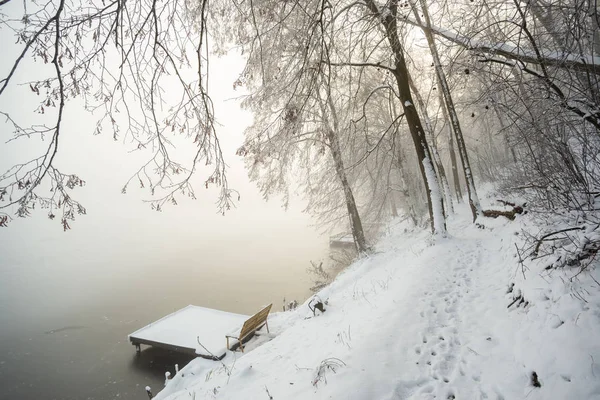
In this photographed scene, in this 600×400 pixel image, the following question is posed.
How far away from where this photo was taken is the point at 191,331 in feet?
40.0

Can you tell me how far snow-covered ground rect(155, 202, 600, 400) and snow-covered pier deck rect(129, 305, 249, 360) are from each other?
628 centimetres

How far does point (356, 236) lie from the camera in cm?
1178

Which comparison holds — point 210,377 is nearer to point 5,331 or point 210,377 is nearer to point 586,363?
point 586,363

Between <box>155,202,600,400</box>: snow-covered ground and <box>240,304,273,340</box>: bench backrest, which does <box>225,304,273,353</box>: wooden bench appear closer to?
<box>240,304,273,340</box>: bench backrest

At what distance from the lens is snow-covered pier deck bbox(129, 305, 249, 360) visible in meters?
10.8

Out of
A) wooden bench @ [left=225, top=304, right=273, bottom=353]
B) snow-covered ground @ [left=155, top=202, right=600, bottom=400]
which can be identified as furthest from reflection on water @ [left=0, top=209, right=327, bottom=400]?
snow-covered ground @ [left=155, top=202, right=600, bottom=400]

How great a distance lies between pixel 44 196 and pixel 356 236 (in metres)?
10.8

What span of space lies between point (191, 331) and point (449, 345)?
11855 millimetres

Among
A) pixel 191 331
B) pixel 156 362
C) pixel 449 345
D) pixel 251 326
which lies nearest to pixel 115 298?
pixel 156 362

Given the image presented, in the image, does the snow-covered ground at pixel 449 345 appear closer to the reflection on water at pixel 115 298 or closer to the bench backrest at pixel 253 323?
the bench backrest at pixel 253 323

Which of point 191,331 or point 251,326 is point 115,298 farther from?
point 251,326

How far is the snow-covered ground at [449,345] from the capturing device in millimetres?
2629

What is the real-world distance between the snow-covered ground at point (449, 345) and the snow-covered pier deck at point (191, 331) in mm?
6280

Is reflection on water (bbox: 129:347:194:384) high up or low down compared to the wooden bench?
down
